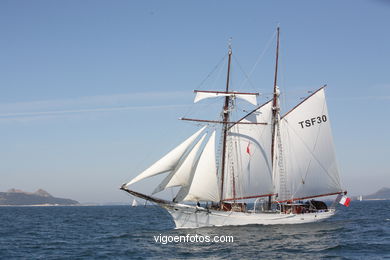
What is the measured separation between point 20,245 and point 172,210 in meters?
16.6

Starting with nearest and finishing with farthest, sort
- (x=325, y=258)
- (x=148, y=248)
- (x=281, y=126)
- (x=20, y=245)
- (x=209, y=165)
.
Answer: (x=325, y=258)
(x=148, y=248)
(x=20, y=245)
(x=209, y=165)
(x=281, y=126)

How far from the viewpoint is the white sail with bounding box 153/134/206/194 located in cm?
5141

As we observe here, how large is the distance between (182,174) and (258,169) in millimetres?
11870

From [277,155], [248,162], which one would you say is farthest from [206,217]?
[277,155]

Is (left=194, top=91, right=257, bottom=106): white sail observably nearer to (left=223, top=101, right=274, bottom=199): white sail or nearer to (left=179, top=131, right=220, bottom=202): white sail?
(left=223, top=101, right=274, bottom=199): white sail

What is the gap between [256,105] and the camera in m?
61.0

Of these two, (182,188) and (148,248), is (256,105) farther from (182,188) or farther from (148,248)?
(148,248)

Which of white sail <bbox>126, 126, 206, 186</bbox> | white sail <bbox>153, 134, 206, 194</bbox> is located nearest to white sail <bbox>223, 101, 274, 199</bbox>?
white sail <bbox>153, 134, 206, 194</bbox>

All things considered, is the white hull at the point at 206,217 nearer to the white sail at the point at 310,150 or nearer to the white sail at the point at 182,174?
the white sail at the point at 182,174

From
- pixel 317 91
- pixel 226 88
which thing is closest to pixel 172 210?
pixel 226 88

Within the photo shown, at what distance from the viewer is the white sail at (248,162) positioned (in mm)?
58469

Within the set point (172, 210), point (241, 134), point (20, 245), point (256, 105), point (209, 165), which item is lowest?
point (20, 245)

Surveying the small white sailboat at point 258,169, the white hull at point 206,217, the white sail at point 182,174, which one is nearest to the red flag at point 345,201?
the small white sailboat at point 258,169

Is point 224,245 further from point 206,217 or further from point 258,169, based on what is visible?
point 258,169
